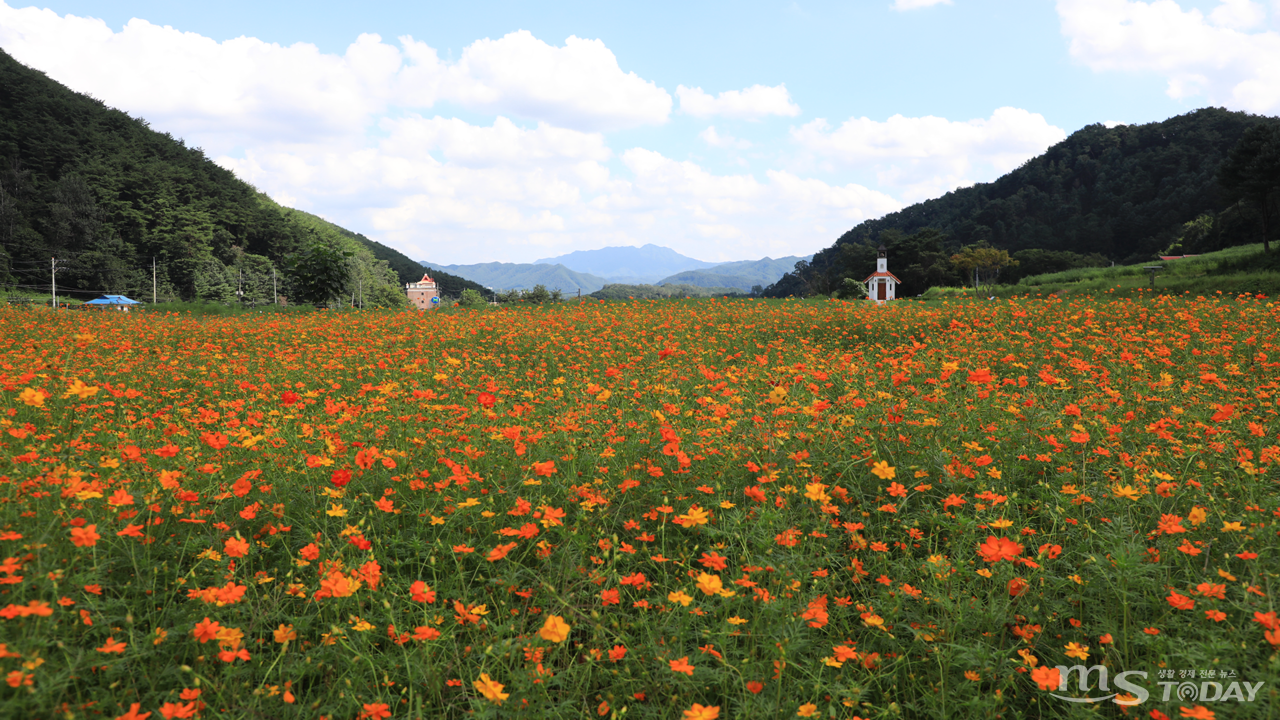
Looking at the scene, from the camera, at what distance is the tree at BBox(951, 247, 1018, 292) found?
171ft

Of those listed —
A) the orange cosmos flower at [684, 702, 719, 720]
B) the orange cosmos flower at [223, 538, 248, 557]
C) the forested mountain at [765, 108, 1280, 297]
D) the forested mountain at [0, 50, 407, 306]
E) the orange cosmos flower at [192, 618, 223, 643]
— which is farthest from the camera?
the forested mountain at [765, 108, 1280, 297]

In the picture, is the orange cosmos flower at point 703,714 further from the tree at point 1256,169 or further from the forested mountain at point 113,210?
the forested mountain at point 113,210

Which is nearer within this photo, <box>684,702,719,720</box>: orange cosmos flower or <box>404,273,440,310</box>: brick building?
<box>684,702,719,720</box>: orange cosmos flower

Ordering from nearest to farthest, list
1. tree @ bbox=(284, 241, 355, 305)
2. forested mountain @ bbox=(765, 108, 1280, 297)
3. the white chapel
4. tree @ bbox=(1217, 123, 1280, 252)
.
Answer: tree @ bbox=(284, 241, 355, 305) < tree @ bbox=(1217, 123, 1280, 252) < the white chapel < forested mountain @ bbox=(765, 108, 1280, 297)

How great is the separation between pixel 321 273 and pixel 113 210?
159 feet

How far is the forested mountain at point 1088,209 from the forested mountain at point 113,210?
165 ft

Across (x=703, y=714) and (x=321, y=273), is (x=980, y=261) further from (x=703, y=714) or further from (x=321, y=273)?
(x=703, y=714)

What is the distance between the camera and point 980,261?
175 feet

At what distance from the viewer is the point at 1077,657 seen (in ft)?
6.97

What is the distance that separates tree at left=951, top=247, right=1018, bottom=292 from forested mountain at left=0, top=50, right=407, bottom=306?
176ft

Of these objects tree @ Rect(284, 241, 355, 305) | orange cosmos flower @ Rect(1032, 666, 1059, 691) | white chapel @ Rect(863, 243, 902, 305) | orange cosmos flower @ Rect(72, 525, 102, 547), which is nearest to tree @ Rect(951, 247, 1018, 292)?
white chapel @ Rect(863, 243, 902, 305)

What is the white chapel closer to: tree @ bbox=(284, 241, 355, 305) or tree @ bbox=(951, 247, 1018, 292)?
tree @ bbox=(951, 247, 1018, 292)
